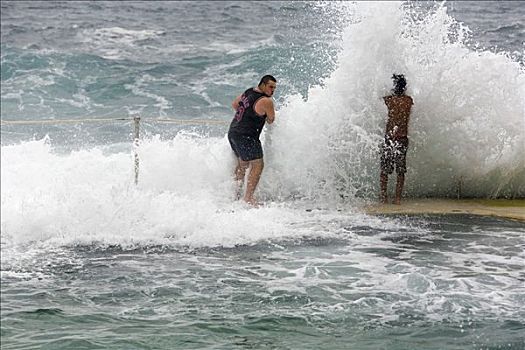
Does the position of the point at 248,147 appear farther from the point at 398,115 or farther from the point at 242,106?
the point at 398,115

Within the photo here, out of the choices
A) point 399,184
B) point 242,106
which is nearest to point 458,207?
point 399,184

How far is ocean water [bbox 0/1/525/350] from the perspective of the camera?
630cm

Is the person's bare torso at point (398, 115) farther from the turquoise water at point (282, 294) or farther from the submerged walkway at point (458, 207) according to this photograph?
the turquoise water at point (282, 294)

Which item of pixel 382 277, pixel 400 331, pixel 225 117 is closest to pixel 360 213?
pixel 382 277

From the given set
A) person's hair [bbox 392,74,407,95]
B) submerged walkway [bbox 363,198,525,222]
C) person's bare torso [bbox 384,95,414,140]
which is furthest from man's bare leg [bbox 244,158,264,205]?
person's hair [bbox 392,74,407,95]

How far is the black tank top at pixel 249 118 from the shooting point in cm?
1002

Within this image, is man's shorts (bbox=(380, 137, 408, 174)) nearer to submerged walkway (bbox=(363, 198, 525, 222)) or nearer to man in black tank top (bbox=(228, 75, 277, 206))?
submerged walkway (bbox=(363, 198, 525, 222))

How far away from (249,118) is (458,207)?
264 cm

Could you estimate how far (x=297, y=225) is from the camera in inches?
363

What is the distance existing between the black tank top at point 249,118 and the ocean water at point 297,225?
0.61 metres

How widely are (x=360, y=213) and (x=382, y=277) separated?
7.89ft

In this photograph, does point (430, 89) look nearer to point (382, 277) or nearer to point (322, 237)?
point (322, 237)

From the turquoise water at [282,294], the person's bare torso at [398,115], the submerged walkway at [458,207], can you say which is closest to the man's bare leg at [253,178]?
the submerged walkway at [458,207]

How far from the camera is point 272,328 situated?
625 cm
